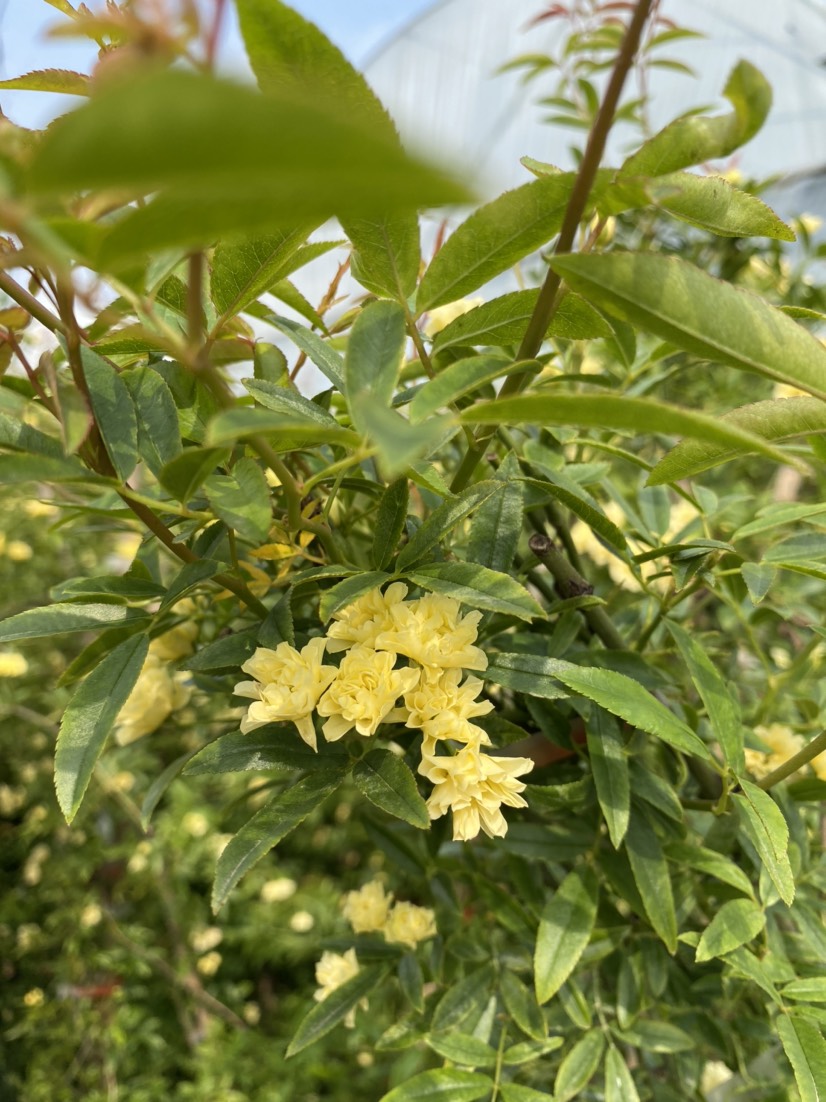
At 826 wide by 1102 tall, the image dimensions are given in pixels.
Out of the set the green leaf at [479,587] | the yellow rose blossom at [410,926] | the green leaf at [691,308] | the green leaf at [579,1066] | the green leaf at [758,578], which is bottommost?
the yellow rose blossom at [410,926]

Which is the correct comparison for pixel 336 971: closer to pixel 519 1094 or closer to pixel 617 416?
pixel 519 1094

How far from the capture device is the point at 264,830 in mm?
363

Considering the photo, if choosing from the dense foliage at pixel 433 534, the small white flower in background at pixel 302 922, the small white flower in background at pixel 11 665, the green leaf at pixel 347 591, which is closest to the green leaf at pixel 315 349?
the dense foliage at pixel 433 534

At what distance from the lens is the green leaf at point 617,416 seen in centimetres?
22

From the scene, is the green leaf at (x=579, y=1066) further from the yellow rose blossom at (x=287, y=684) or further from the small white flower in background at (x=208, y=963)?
the small white flower in background at (x=208, y=963)

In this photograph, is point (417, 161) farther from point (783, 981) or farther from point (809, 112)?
point (809, 112)

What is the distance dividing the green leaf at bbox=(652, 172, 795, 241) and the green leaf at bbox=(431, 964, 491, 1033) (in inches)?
19.3

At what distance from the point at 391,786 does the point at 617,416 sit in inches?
8.3

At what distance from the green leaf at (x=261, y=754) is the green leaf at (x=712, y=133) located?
0.98 feet

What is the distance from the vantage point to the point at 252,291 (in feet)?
1.17

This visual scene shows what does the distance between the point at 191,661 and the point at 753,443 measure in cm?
28

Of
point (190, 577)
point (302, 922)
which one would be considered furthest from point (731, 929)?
point (302, 922)

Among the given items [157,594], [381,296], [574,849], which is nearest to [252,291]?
[381,296]

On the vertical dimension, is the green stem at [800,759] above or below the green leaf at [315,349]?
below
